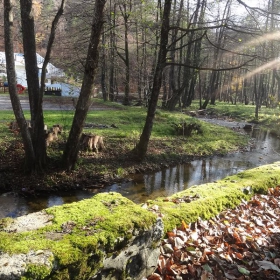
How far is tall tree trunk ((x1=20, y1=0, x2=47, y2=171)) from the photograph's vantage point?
7.43 metres

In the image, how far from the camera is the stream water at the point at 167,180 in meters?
7.00

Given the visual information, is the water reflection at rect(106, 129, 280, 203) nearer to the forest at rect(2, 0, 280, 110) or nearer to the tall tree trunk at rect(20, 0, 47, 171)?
the tall tree trunk at rect(20, 0, 47, 171)

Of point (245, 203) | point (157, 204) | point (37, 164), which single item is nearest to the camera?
point (157, 204)

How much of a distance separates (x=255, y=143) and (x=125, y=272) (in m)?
15.3

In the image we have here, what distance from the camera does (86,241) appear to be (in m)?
2.46

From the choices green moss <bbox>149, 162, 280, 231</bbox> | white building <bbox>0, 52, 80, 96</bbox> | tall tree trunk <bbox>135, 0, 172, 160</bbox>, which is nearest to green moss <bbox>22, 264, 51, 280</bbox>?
green moss <bbox>149, 162, 280, 231</bbox>

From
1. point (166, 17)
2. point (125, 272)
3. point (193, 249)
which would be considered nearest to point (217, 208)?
point (193, 249)

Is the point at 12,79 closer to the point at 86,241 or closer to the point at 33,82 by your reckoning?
the point at 33,82

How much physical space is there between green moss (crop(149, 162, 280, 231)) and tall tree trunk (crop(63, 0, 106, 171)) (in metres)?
3.97

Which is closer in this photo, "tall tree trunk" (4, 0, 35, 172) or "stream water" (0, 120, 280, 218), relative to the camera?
"tall tree trunk" (4, 0, 35, 172)

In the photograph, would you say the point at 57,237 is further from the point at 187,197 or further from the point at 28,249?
the point at 187,197

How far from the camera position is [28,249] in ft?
7.39

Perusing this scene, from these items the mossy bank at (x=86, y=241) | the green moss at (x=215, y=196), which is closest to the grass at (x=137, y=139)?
the green moss at (x=215, y=196)

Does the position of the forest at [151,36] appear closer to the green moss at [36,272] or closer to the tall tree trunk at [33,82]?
the tall tree trunk at [33,82]
